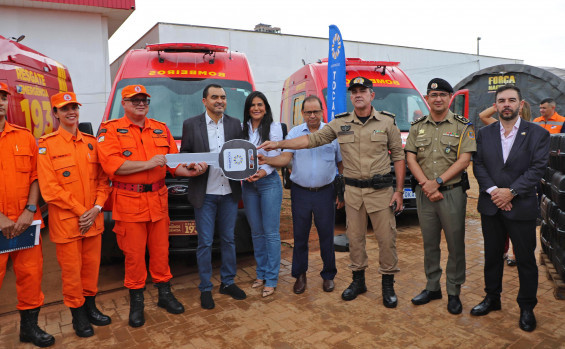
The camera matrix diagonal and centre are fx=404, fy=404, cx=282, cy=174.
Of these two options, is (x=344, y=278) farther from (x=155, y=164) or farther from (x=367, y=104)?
(x=155, y=164)

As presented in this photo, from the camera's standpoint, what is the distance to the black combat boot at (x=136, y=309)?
333cm

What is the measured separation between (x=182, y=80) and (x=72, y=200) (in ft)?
7.61

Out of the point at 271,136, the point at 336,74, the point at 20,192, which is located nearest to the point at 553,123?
the point at 336,74

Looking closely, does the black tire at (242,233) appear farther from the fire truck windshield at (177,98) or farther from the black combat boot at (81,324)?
the black combat boot at (81,324)

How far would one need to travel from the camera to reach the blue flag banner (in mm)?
4988

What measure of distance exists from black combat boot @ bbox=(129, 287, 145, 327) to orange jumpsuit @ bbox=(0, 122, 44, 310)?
0.69 meters

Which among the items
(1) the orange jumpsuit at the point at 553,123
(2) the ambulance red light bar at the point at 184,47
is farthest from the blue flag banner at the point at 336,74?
(1) the orange jumpsuit at the point at 553,123

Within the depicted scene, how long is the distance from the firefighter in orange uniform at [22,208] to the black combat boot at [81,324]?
0.18 metres

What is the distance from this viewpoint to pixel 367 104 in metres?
3.67

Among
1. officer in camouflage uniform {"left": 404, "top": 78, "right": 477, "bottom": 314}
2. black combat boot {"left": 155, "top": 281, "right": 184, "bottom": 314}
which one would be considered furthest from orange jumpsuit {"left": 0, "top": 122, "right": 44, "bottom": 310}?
officer in camouflage uniform {"left": 404, "top": 78, "right": 477, "bottom": 314}

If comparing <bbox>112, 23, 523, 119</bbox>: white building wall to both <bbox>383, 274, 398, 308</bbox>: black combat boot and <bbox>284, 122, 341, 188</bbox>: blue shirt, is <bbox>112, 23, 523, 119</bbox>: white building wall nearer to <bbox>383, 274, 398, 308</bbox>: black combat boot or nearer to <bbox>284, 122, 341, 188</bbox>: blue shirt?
<bbox>284, 122, 341, 188</bbox>: blue shirt

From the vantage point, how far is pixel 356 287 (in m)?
3.87

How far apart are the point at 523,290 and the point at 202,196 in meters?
2.78

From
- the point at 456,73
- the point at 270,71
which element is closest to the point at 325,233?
the point at 270,71
